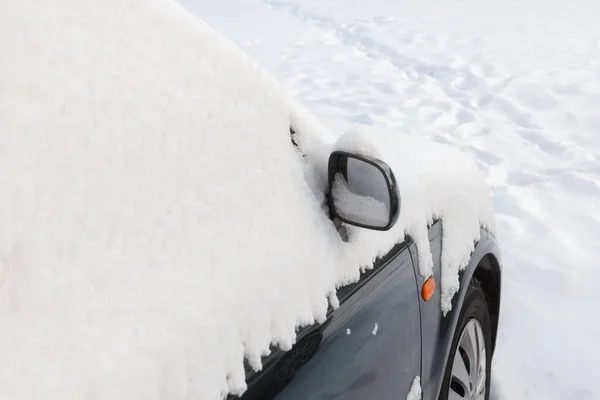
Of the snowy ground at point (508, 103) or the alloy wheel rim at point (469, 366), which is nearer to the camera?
the alloy wheel rim at point (469, 366)

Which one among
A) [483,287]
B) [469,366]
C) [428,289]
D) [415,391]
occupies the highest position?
[428,289]

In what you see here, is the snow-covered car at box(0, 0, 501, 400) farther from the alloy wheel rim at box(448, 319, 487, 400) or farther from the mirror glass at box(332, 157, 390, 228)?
the alloy wheel rim at box(448, 319, 487, 400)

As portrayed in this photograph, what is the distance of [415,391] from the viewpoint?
5.57 ft

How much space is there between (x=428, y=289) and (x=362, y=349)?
1.54 ft

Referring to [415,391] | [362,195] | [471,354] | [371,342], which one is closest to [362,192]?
[362,195]

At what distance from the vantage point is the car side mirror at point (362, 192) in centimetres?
132

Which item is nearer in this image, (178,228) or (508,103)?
(178,228)

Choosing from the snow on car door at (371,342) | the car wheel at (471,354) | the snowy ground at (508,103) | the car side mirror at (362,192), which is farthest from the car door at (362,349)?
the snowy ground at (508,103)

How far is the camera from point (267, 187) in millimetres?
1271

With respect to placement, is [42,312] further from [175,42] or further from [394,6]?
[394,6]

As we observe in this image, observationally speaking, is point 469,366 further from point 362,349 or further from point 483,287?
point 362,349

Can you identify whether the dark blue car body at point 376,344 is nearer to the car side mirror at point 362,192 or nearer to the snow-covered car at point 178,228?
the snow-covered car at point 178,228

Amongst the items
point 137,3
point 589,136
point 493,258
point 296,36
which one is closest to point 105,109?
point 137,3

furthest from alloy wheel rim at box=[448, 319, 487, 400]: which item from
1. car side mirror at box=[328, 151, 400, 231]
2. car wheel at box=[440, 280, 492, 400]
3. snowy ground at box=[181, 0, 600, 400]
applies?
car side mirror at box=[328, 151, 400, 231]
